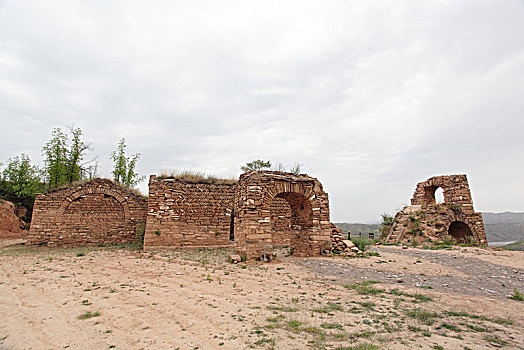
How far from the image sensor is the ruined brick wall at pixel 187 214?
1277 centimetres

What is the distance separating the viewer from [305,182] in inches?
402

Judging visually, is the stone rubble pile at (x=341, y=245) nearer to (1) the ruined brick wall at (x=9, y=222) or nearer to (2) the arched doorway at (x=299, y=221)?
(2) the arched doorway at (x=299, y=221)

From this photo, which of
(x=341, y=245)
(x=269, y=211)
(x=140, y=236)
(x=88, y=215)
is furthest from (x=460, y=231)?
(x=88, y=215)

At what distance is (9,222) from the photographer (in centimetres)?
2072

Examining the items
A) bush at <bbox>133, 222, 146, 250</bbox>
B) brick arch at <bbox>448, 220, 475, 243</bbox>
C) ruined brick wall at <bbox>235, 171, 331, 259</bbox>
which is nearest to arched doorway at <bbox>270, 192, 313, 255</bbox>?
ruined brick wall at <bbox>235, 171, 331, 259</bbox>

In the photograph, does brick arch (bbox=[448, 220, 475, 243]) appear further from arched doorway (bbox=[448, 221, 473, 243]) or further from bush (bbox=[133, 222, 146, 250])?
bush (bbox=[133, 222, 146, 250])

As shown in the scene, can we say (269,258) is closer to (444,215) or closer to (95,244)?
(95,244)

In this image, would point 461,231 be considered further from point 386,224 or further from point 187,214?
point 187,214

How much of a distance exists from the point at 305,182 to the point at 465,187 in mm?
12597

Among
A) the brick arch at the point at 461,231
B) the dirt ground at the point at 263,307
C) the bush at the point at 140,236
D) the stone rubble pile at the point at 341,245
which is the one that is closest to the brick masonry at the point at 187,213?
the bush at the point at 140,236

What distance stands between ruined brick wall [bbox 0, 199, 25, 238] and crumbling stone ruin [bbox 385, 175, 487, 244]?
26605 millimetres

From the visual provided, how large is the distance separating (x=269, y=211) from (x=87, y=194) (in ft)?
36.0

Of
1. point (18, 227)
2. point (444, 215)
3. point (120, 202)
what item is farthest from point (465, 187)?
point (18, 227)

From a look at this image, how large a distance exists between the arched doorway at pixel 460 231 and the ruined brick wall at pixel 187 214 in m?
14.4
